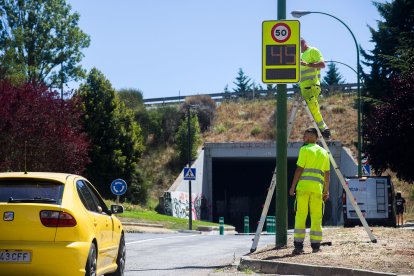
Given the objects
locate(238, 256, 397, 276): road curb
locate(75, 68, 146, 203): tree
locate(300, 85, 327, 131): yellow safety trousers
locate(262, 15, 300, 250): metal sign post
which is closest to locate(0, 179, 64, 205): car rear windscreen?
locate(238, 256, 397, 276): road curb

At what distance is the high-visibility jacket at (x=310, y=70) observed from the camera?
1522cm

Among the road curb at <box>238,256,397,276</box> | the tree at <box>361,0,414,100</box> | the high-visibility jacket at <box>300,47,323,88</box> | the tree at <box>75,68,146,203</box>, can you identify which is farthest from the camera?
the tree at <box>75,68,146,203</box>

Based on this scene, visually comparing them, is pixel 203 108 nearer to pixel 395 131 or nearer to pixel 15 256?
pixel 395 131

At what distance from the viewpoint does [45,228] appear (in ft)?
31.4

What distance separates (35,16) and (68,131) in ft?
81.6

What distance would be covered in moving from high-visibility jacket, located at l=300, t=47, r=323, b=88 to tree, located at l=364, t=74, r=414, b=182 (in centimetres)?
1763

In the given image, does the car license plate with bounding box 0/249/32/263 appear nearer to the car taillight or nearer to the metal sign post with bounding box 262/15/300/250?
the car taillight

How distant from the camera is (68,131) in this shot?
117 feet

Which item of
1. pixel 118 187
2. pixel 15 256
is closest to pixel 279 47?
pixel 15 256

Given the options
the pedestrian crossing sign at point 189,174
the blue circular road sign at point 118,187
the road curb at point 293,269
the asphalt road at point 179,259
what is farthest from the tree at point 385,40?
the road curb at point 293,269

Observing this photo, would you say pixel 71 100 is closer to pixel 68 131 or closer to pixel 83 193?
pixel 68 131

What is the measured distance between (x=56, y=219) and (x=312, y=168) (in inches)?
217

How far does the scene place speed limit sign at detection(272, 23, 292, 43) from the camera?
1467 cm

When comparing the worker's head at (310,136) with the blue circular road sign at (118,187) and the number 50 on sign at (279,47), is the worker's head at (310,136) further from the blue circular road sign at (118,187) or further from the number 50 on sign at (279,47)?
the blue circular road sign at (118,187)
